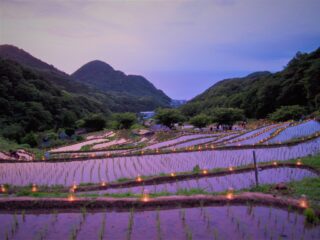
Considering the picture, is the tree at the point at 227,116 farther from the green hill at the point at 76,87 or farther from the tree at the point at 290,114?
the green hill at the point at 76,87

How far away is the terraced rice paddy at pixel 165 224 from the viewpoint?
4707 millimetres

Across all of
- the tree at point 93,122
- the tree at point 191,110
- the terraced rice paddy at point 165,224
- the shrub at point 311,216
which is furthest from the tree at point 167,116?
the shrub at point 311,216

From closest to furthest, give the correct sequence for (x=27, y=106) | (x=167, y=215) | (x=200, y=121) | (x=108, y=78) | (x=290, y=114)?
1. (x=167, y=215)
2. (x=290, y=114)
3. (x=27, y=106)
4. (x=200, y=121)
5. (x=108, y=78)

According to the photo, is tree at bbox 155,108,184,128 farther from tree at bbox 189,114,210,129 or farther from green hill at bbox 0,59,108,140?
green hill at bbox 0,59,108,140

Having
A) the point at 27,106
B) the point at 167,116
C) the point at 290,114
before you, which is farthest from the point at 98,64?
the point at 290,114

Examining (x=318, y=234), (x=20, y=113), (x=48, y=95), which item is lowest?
(x=318, y=234)

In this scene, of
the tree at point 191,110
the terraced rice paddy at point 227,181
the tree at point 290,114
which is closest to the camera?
the terraced rice paddy at point 227,181

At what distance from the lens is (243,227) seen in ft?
16.1

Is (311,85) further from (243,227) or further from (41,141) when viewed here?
(243,227)

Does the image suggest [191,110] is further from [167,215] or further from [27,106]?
[167,215]

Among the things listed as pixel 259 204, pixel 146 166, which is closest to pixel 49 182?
pixel 146 166

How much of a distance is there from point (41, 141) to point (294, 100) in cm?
3368

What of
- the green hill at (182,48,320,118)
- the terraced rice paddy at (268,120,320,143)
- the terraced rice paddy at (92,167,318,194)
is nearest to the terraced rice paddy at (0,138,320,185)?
the terraced rice paddy at (92,167,318,194)

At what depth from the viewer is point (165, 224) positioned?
5.14m
